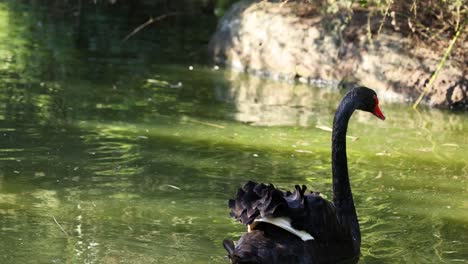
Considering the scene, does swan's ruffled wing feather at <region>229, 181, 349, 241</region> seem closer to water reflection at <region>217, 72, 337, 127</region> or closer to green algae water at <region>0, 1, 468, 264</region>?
green algae water at <region>0, 1, 468, 264</region>

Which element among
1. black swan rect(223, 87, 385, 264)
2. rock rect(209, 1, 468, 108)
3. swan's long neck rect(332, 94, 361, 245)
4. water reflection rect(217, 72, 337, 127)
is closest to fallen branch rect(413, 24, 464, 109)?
rock rect(209, 1, 468, 108)

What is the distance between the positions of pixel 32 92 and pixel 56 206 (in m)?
3.51

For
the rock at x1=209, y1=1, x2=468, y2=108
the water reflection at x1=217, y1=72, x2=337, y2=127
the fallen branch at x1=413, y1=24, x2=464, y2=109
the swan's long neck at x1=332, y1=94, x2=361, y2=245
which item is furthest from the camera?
the rock at x1=209, y1=1, x2=468, y2=108

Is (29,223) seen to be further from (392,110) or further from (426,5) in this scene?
(426,5)

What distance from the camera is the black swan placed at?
14.4 ft

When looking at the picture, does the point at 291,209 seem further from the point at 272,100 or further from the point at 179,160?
the point at 272,100

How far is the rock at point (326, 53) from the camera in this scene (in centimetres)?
1040

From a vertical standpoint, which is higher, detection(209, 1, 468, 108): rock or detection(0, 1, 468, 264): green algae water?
detection(209, 1, 468, 108): rock

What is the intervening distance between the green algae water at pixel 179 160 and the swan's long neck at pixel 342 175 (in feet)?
0.85

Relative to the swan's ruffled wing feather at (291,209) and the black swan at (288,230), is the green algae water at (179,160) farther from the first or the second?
the swan's ruffled wing feather at (291,209)

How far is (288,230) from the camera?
14.8 ft

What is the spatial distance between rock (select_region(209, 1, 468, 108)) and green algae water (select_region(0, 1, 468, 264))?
37cm

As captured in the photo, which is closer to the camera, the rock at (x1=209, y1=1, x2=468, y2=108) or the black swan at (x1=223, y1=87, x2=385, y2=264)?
the black swan at (x1=223, y1=87, x2=385, y2=264)

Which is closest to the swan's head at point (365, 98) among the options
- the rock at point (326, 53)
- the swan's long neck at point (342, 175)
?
the swan's long neck at point (342, 175)
